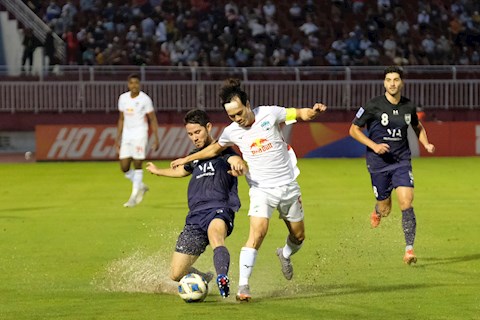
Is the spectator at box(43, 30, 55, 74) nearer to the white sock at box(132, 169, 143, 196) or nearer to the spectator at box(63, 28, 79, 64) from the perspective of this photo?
the spectator at box(63, 28, 79, 64)

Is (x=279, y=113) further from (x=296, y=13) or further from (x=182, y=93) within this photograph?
(x=296, y=13)

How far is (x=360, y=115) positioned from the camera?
14398 mm

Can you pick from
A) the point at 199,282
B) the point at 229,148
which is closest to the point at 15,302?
the point at 199,282

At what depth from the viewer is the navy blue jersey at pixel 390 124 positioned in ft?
46.8

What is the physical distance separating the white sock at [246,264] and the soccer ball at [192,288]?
0.34 meters

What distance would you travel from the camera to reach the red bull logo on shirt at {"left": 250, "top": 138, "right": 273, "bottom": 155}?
11.1m

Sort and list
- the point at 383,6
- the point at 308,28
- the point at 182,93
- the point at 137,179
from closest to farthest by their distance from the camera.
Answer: the point at 137,179
the point at 182,93
the point at 308,28
the point at 383,6

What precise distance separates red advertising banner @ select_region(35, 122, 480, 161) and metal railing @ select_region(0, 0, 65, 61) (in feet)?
15.4

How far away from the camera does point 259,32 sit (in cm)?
3812

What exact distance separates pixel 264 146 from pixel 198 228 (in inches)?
38.8

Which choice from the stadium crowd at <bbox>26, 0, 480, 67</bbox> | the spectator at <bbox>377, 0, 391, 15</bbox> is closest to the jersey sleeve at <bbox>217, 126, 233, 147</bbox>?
the stadium crowd at <bbox>26, 0, 480, 67</bbox>

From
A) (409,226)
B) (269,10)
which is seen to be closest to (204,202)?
(409,226)

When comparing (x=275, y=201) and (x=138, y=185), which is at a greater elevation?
(x=275, y=201)

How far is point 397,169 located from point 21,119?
74.5ft
